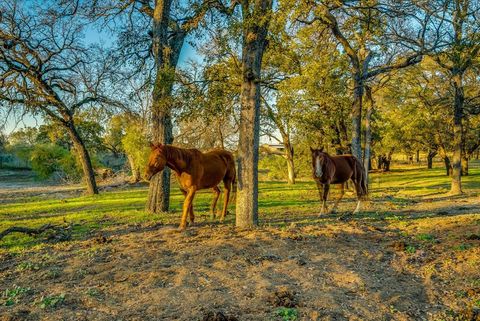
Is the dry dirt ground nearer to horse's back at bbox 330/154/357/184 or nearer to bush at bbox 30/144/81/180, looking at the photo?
horse's back at bbox 330/154/357/184

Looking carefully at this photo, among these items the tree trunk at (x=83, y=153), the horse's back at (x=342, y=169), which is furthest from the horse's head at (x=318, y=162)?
the tree trunk at (x=83, y=153)

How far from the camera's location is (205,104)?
984 centimetres

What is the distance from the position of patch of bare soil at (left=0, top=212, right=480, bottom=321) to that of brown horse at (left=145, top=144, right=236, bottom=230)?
4.81 feet

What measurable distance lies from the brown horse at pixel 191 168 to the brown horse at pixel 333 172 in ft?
9.49

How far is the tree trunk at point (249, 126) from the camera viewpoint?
9430mm

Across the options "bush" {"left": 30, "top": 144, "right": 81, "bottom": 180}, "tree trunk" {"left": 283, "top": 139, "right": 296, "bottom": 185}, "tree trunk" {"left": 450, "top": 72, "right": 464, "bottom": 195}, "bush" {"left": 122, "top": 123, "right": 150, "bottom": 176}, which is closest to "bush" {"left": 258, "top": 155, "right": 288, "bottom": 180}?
"tree trunk" {"left": 283, "top": 139, "right": 296, "bottom": 185}

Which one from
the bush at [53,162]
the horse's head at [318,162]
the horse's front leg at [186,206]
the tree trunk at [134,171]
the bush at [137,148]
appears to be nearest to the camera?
the horse's front leg at [186,206]

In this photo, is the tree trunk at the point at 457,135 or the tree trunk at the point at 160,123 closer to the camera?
the tree trunk at the point at 160,123

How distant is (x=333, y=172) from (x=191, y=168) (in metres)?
5.70

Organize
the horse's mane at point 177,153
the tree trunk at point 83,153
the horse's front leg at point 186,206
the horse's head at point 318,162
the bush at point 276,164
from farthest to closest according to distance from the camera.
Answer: the bush at point 276,164, the tree trunk at point 83,153, the horse's head at point 318,162, the horse's front leg at point 186,206, the horse's mane at point 177,153

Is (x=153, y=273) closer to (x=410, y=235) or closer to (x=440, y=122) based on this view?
(x=410, y=235)

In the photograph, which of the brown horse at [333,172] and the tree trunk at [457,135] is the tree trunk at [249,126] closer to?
the brown horse at [333,172]

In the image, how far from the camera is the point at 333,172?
13.2 m

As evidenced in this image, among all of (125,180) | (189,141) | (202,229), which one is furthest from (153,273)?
(125,180)
